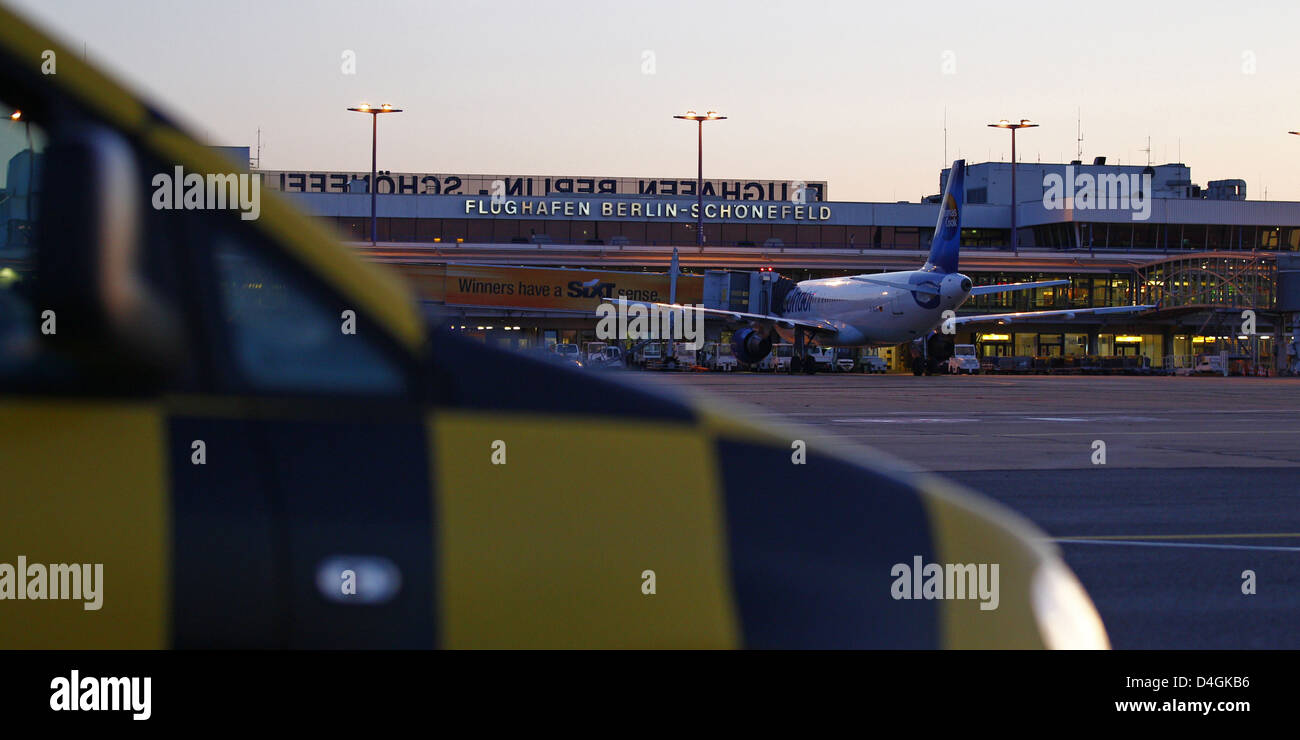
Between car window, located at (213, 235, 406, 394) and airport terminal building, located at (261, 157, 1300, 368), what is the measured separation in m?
61.0

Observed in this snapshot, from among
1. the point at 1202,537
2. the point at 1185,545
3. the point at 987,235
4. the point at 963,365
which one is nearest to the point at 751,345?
the point at 963,365

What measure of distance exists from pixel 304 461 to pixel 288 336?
16cm

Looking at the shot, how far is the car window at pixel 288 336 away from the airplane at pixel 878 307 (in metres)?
41.0

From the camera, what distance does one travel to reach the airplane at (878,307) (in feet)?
146

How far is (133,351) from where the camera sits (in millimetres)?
1437

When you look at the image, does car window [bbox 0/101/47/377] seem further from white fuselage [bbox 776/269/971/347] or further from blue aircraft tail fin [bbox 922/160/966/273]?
blue aircraft tail fin [bbox 922/160/966/273]

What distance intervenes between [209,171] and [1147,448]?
51.7 feet

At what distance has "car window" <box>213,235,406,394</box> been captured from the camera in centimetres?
156

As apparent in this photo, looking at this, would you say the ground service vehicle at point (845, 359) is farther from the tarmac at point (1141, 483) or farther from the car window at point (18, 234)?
the car window at point (18, 234)

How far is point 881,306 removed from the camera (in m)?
45.5

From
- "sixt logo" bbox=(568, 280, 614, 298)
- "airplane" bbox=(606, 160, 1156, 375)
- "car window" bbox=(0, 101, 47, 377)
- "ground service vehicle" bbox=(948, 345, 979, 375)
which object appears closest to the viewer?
"car window" bbox=(0, 101, 47, 377)

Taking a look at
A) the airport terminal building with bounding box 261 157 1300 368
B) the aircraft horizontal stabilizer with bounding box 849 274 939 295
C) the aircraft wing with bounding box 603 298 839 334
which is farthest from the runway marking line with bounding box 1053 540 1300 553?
the airport terminal building with bounding box 261 157 1300 368
